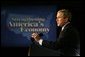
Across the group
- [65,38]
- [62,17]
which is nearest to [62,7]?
[62,17]

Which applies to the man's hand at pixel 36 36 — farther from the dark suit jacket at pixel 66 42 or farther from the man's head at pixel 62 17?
the man's head at pixel 62 17

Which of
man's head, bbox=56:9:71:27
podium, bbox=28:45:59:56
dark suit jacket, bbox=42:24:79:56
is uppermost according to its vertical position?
man's head, bbox=56:9:71:27

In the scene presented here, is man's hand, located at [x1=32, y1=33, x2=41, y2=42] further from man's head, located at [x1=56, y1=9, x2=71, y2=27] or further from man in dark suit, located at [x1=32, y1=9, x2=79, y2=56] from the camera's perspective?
man's head, located at [x1=56, y1=9, x2=71, y2=27]

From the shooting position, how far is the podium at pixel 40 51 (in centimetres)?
269

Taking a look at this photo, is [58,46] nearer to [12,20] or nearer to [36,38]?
[36,38]

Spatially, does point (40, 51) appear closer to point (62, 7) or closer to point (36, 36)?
point (36, 36)

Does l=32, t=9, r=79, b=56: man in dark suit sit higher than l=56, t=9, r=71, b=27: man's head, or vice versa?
l=56, t=9, r=71, b=27: man's head

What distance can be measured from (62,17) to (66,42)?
0.32m

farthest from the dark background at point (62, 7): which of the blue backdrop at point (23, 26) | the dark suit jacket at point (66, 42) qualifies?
the dark suit jacket at point (66, 42)

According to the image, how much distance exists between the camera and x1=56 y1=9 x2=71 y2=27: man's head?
266 cm

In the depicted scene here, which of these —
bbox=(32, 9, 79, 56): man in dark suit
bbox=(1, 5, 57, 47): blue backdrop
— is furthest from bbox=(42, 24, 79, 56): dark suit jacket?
bbox=(1, 5, 57, 47): blue backdrop

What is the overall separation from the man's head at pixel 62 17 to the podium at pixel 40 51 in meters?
0.37

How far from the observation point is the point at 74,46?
2.60 metres

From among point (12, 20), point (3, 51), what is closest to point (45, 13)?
point (12, 20)
